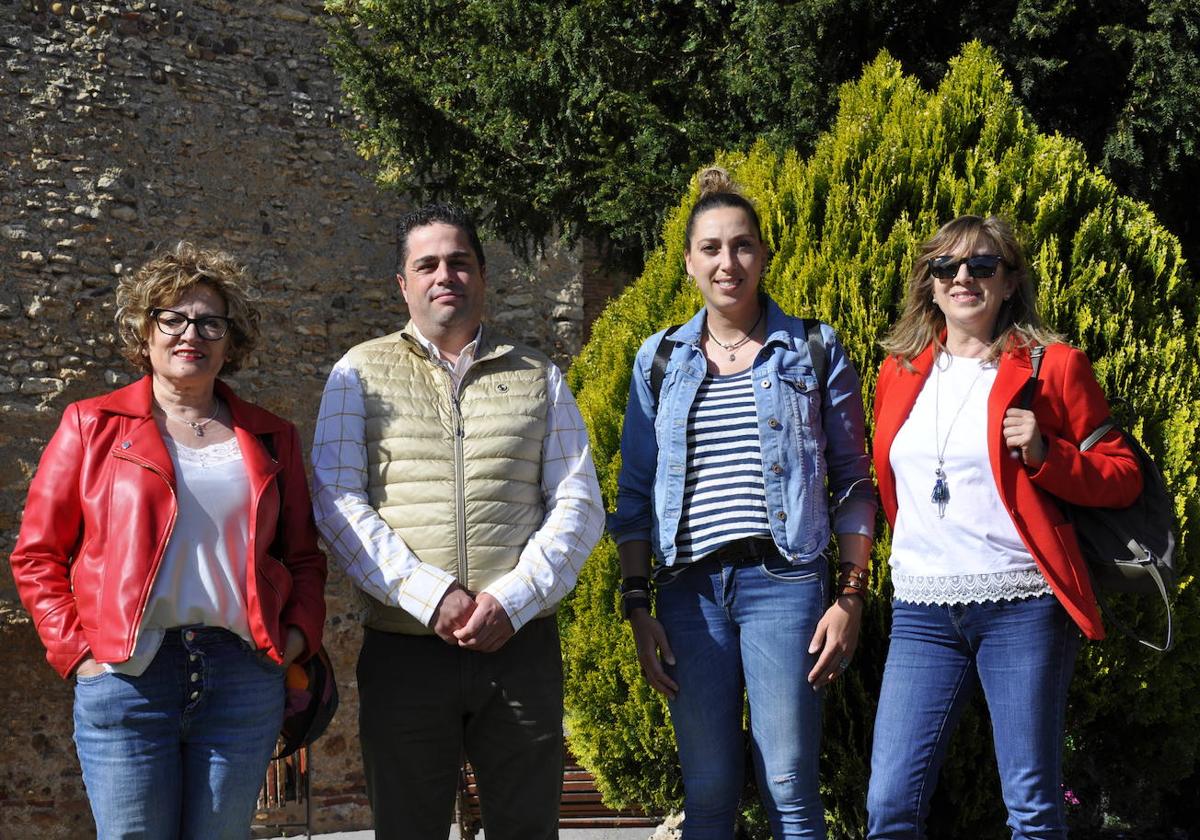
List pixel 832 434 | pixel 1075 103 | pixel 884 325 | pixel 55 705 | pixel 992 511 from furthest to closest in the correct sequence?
pixel 55 705 < pixel 1075 103 < pixel 884 325 < pixel 832 434 < pixel 992 511

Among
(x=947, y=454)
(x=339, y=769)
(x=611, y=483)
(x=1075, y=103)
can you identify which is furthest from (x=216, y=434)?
(x=339, y=769)

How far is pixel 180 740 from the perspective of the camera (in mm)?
2613

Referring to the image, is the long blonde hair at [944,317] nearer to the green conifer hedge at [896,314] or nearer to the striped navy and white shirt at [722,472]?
the striped navy and white shirt at [722,472]

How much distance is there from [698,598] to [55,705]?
5804 millimetres

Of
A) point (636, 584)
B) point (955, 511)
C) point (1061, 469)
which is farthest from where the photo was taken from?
point (636, 584)

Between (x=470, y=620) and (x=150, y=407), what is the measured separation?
950 mm

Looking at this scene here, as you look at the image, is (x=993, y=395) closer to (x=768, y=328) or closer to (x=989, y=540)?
(x=989, y=540)

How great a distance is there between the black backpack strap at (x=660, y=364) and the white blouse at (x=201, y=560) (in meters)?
1.10

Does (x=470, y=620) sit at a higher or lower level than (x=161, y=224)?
lower

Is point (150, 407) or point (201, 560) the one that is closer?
point (201, 560)

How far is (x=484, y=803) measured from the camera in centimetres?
289

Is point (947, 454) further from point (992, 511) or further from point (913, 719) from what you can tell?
point (913, 719)

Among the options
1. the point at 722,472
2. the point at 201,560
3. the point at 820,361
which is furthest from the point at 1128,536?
the point at 201,560

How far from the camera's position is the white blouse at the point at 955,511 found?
2770 millimetres
